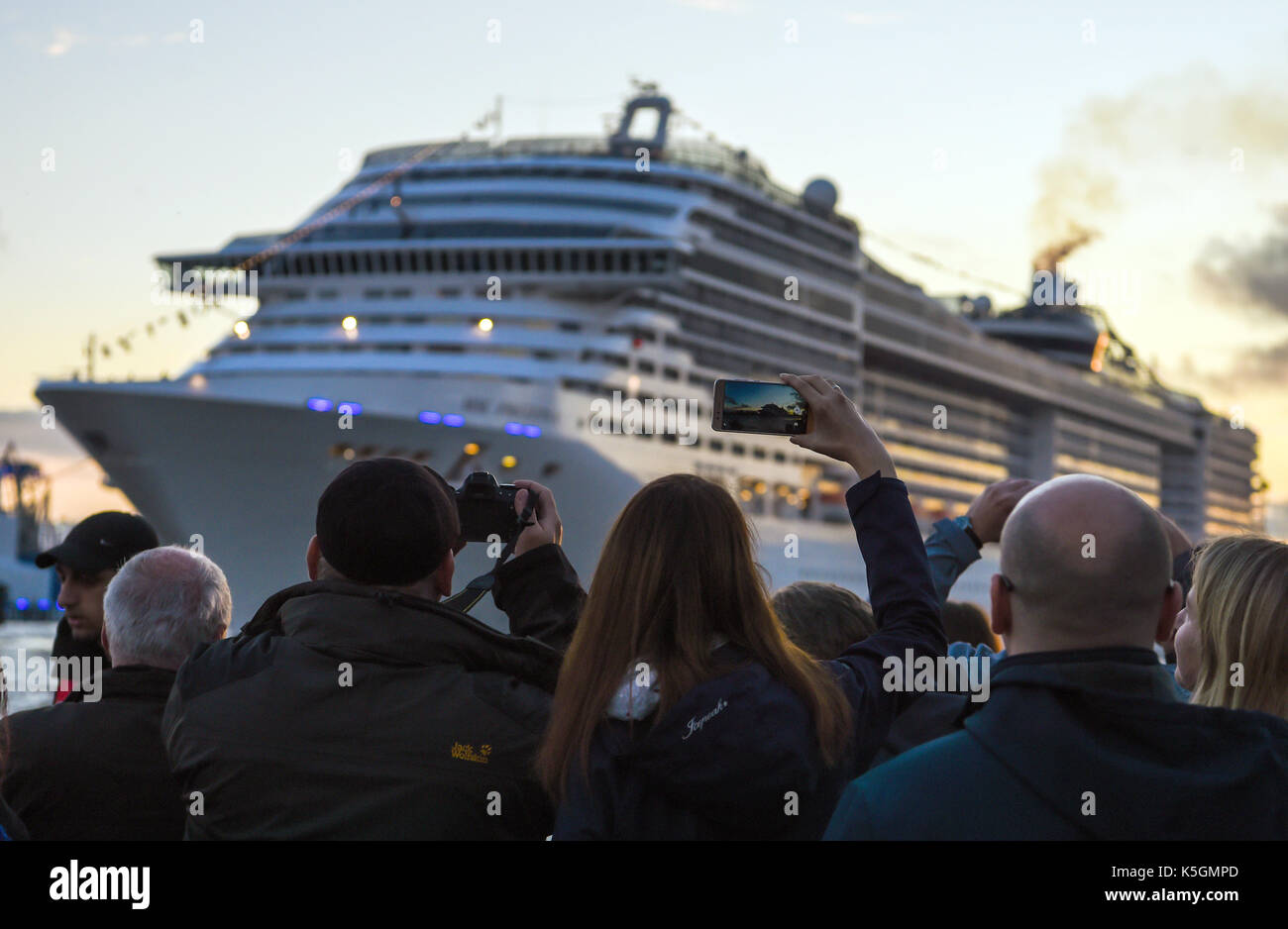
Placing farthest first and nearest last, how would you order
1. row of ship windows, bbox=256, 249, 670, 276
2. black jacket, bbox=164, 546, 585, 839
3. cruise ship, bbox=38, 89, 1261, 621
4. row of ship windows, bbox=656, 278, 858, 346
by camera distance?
1. row of ship windows, bbox=656, 278, 858, 346
2. row of ship windows, bbox=256, 249, 670, 276
3. cruise ship, bbox=38, 89, 1261, 621
4. black jacket, bbox=164, 546, 585, 839

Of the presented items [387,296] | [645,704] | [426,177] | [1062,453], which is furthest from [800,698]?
[1062,453]

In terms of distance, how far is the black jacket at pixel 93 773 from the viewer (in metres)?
3.29

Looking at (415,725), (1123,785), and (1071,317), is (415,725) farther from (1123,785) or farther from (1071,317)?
(1071,317)

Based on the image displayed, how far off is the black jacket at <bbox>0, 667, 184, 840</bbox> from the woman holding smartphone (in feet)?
3.71

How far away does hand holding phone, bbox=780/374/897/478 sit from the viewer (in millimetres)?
3166

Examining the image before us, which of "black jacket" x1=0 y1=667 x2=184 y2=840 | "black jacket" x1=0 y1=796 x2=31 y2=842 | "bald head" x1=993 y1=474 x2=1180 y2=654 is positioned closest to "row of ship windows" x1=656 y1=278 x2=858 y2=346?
"black jacket" x1=0 y1=667 x2=184 y2=840

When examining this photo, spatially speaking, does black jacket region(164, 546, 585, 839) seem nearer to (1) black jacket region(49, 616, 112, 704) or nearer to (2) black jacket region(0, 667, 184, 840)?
(2) black jacket region(0, 667, 184, 840)

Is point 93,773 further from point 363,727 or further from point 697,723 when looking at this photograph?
point 697,723

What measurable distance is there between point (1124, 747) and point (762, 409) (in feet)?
3.92

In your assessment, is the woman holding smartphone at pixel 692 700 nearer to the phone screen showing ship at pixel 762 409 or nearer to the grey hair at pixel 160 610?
the phone screen showing ship at pixel 762 409

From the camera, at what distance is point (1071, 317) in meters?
57.0

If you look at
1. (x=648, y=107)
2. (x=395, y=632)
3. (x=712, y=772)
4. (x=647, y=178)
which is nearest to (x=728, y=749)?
(x=712, y=772)
